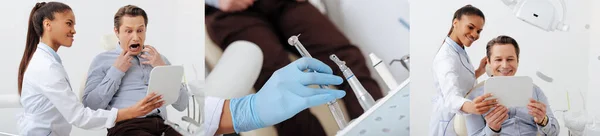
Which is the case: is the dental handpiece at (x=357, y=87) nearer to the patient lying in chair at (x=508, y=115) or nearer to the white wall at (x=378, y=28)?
the white wall at (x=378, y=28)

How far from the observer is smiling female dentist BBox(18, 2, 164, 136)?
238 centimetres

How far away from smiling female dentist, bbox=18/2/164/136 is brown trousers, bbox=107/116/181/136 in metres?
0.15

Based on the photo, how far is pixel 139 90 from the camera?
255cm

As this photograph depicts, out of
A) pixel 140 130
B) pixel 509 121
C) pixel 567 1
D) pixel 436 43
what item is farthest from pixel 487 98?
pixel 140 130

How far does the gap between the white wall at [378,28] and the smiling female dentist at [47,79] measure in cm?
119

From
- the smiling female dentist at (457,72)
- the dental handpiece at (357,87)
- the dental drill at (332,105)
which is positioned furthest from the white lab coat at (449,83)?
the dental drill at (332,105)

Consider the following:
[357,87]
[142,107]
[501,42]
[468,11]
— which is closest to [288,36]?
[357,87]

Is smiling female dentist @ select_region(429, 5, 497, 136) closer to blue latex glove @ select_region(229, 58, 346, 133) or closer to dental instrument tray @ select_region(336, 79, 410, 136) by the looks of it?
dental instrument tray @ select_region(336, 79, 410, 136)

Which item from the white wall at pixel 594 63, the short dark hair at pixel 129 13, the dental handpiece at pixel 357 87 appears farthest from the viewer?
the dental handpiece at pixel 357 87

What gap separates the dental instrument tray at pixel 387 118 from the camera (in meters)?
2.86

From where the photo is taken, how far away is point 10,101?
7.91 ft

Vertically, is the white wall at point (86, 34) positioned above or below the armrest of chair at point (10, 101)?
above

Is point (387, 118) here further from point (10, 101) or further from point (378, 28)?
point (10, 101)

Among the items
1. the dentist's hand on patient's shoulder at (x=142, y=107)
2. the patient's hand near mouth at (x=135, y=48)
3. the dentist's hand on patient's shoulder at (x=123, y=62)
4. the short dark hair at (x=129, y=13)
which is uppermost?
the short dark hair at (x=129, y=13)
